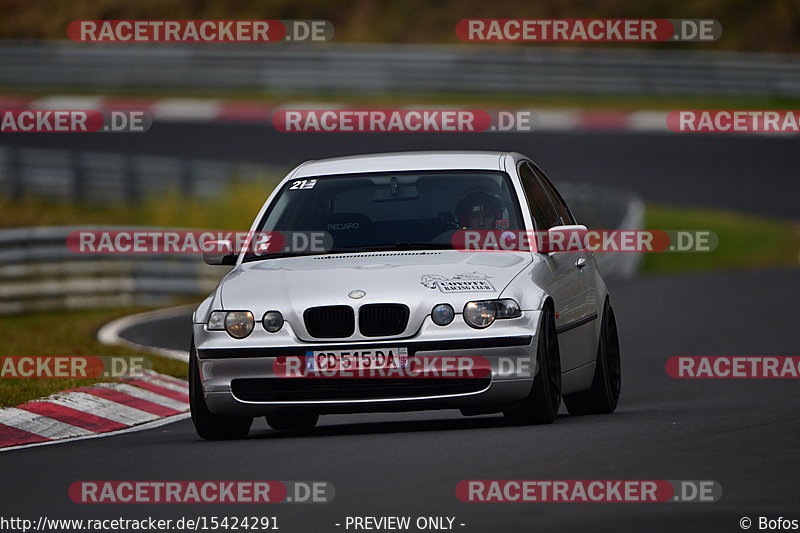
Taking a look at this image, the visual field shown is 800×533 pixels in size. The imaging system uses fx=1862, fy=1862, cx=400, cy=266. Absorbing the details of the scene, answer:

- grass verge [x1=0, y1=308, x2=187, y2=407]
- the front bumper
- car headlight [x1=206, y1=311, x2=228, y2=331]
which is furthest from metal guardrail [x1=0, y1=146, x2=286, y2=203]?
the front bumper

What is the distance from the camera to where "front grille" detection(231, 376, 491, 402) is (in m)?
9.52

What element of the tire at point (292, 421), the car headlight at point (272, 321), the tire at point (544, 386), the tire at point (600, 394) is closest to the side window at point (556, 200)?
the tire at point (600, 394)

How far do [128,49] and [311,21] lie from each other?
9.76 metres

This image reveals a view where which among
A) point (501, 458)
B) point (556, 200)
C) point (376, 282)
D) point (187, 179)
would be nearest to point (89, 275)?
point (187, 179)

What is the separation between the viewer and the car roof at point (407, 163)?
10867mm

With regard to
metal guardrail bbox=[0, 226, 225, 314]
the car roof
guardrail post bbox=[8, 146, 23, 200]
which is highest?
guardrail post bbox=[8, 146, 23, 200]

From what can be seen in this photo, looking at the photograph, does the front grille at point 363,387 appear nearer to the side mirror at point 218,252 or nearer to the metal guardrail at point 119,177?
the side mirror at point 218,252

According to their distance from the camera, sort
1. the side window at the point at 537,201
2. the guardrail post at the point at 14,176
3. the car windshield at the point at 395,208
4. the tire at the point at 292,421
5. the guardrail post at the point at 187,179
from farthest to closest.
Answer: the guardrail post at the point at 187,179 < the guardrail post at the point at 14,176 < the tire at the point at 292,421 < the side window at the point at 537,201 < the car windshield at the point at 395,208

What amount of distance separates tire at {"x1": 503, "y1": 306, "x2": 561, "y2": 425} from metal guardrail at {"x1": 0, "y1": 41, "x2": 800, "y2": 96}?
2736cm

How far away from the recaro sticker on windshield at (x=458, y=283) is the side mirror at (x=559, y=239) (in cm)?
80

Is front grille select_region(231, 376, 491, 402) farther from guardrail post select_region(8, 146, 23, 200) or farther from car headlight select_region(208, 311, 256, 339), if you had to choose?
guardrail post select_region(8, 146, 23, 200)

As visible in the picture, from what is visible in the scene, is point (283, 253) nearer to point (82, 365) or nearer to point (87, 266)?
point (82, 365)

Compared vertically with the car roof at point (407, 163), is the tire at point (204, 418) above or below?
below

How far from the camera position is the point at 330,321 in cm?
956
